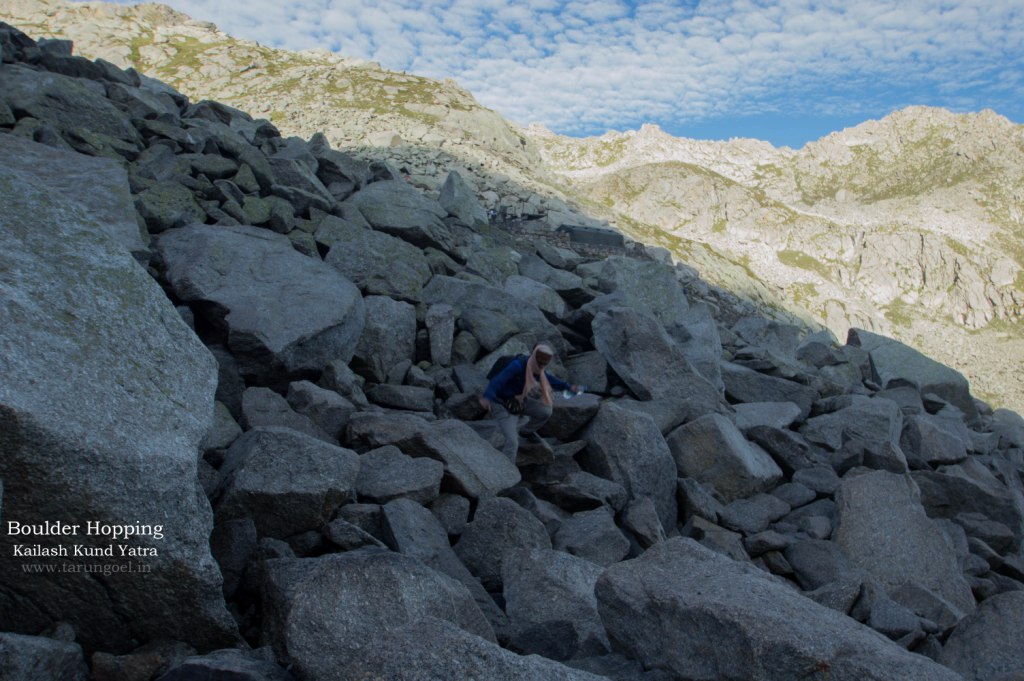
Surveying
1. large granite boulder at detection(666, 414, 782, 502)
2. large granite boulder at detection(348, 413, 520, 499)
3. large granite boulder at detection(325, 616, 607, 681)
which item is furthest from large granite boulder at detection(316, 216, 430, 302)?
large granite boulder at detection(325, 616, 607, 681)

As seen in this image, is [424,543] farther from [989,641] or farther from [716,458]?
[989,641]

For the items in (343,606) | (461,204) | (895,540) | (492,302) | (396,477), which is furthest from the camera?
(461,204)

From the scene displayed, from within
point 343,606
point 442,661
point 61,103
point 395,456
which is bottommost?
point 395,456

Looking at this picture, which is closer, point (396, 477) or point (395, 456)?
point (396, 477)

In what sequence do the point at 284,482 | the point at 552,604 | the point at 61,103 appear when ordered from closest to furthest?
the point at 552,604 → the point at 284,482 → the point at 61,103

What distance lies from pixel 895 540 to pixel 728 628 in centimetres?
778

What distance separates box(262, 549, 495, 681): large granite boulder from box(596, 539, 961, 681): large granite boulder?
4.67 feet

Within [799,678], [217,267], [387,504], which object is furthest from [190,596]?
[217,267]

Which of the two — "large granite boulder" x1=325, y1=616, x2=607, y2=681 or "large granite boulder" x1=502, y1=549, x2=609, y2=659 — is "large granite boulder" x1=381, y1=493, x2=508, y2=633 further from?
"large granite boulder" x1=325, y1=616, x2=607, y2=681

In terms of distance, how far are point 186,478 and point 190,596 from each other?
91cm

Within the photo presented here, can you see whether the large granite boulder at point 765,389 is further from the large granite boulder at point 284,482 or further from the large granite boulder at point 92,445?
the large granite boulder at point 92,445

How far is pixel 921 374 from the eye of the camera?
2242 cm

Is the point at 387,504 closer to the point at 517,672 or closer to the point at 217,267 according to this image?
the point at 517,672

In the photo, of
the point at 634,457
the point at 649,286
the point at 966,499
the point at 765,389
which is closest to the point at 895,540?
the point at 966,499
